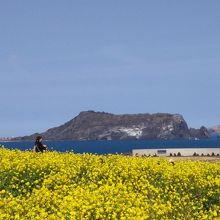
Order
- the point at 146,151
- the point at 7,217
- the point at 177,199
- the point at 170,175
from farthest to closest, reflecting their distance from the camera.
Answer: the point at 146,151, the point at 170,175, the point at 177,199, the point at 7,217

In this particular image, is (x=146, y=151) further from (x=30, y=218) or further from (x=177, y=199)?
(x=30, y=218)

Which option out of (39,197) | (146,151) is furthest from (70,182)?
(146,151)

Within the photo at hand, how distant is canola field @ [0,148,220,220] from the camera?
1400 cm

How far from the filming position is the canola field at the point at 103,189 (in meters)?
14.0

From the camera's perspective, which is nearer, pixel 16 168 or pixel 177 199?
pixel 177 199

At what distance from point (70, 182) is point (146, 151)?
52.1m

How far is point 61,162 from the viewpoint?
2253cm

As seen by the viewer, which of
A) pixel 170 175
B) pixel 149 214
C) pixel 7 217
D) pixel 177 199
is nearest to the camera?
pixel 7 217

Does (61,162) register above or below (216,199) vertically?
above

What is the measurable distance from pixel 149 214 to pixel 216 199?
6.21m

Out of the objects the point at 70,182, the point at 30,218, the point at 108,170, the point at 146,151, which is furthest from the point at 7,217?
the point at 146,151

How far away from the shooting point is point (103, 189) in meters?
15.6

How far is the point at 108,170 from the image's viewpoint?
71.5 ft

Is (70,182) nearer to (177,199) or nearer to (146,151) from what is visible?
(177,199)
